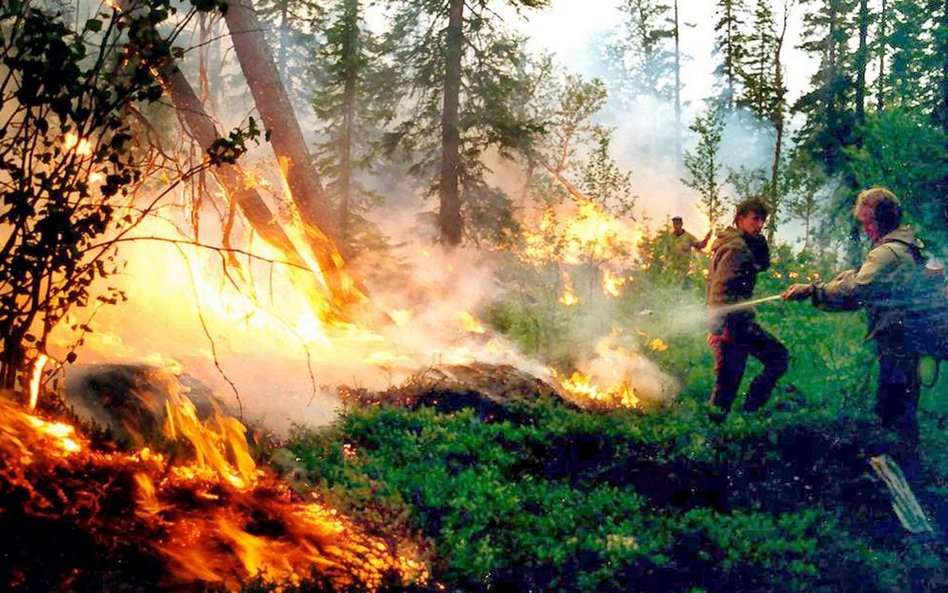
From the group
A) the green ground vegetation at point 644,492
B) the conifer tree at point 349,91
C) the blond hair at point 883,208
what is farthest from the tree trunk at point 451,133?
the blond hair at point 883,208

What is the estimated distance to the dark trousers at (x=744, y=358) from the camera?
7527 mm

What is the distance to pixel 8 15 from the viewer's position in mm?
3666

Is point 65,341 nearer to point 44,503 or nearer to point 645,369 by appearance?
point 44,503

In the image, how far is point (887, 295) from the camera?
20.5 feet

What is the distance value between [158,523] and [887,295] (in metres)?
6.37

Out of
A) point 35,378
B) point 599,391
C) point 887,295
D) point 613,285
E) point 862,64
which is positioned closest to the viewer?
point 35,378

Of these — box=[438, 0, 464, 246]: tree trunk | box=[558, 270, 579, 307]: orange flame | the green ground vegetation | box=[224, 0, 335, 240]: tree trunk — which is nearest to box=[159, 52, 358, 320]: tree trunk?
box=[224, 0, 335, 240]: tree trunk

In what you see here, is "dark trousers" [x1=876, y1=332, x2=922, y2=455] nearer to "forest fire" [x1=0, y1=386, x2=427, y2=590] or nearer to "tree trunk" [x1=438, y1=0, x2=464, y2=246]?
"forest fire" [x1=0, y1=386, x2=427, y2=590]

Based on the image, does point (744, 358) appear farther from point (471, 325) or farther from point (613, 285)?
point (613, 285)

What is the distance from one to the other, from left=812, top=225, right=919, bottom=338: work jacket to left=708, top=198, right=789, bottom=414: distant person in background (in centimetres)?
110

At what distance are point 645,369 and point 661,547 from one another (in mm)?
5504

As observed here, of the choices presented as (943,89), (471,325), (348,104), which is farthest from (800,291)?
(348,104)

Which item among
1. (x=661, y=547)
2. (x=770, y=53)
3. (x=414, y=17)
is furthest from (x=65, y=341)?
(x=770, y=53)

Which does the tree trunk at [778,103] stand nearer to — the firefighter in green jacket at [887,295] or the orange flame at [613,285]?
the orange flame at [613,285]
